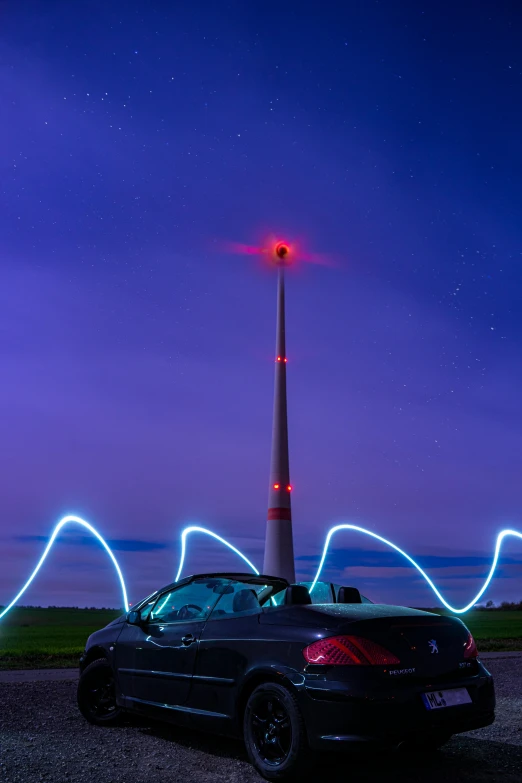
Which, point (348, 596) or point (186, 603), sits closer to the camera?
point (348, 596)

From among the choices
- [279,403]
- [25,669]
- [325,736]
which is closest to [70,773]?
[325,736]

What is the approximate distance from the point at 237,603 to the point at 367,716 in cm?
192

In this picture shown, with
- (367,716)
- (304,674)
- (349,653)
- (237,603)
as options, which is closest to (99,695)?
(237,603)

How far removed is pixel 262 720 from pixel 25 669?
392 inches

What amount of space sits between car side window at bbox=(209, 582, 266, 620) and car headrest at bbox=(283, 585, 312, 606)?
0.33 meters

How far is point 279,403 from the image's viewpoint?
2984 cm

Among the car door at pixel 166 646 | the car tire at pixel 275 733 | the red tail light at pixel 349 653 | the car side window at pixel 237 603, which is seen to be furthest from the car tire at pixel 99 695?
the red tail light at pixel 349 653

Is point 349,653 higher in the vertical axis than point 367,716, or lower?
higher

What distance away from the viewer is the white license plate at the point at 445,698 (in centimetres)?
538

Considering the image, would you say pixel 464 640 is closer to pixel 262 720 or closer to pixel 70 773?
pixel 262 720

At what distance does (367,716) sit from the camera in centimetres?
512

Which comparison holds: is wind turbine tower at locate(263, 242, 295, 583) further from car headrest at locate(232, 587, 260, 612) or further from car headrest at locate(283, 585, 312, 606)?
car headrest at locate(283, 585, 312, 606)

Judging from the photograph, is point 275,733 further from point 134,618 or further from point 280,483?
point 280,483

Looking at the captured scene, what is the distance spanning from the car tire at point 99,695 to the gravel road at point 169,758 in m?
0.14
